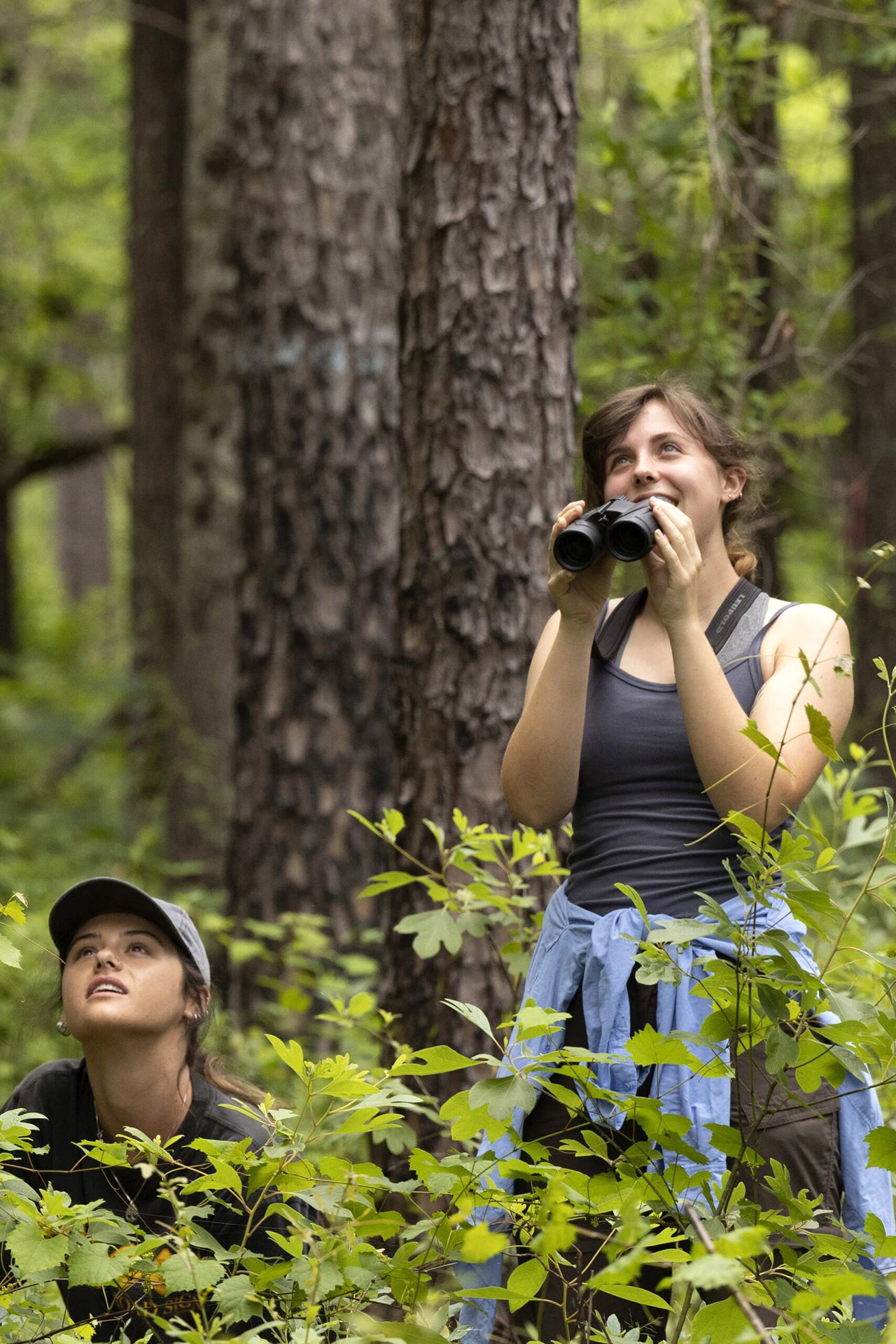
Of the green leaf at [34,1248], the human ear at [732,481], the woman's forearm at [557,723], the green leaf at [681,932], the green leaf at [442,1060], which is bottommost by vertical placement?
the green leaf at [34,1248]

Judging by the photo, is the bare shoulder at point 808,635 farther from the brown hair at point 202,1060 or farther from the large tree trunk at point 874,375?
the large tree trunk at point 874,375

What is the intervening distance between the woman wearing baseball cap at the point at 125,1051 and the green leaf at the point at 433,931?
47cm

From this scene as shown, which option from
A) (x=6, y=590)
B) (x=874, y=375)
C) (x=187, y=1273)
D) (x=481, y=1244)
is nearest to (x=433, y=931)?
(x=187, y=1273)

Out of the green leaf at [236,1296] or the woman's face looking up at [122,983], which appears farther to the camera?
the woman's face looking up at [122,983]

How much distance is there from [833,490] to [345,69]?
2.63m

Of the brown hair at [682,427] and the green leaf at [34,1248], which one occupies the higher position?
the brown hair at [682,427]

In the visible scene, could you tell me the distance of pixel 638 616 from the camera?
268 centimetres

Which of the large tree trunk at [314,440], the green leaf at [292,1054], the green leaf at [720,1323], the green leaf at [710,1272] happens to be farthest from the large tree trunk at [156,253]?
the green leaf at [710,1272]

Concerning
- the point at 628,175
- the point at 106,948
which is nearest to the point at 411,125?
the point at 628,175

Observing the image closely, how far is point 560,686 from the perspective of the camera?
8.09ft

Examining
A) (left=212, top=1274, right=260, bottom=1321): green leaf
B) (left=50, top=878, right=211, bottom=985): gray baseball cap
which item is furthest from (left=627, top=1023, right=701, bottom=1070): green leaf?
(left=50, top=878, right=211, bottom=985): gray baseball cap

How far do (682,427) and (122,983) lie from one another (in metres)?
1.52

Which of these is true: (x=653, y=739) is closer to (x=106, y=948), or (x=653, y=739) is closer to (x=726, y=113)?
(x=106, y=948)

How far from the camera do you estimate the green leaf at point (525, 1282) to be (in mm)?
1879
